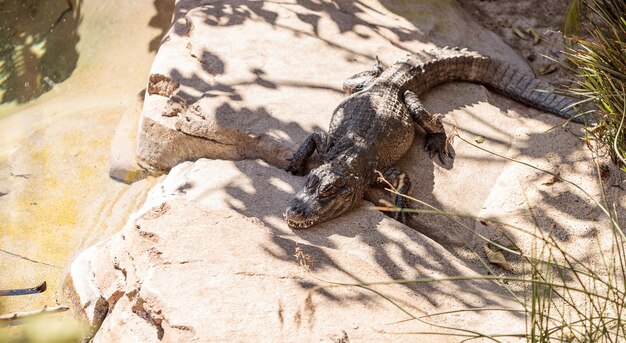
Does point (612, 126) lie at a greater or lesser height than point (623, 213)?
greater

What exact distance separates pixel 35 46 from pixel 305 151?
4254 mm

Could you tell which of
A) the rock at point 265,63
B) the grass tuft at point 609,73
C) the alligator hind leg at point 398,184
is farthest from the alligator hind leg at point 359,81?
the grass tuft at point 609,73

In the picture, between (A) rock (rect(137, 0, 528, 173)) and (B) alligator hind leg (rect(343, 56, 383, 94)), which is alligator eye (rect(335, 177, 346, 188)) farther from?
(B) alligator hind leg (rect(343, 56, 383, 94))

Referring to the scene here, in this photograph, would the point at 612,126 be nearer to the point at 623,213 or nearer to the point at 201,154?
the point at 623,213

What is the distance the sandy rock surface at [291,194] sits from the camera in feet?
11.6

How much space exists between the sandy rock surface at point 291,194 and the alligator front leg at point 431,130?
11cm

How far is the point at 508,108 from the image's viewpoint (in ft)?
19.6

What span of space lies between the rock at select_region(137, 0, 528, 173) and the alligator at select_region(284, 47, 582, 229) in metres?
0.29

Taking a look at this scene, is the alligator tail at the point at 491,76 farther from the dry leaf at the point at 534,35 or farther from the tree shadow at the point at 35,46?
the tree shadow at the point at 35,46

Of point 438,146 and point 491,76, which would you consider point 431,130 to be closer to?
point 438,146

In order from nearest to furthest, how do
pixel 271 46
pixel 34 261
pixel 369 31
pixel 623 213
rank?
pixel 623 213, pixel 34 261, pixel 271 46, pixel 369 31

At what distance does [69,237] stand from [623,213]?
14.2 ft

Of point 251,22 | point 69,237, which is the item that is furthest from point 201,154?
point 251,22

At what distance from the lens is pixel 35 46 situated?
7.44 m
